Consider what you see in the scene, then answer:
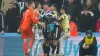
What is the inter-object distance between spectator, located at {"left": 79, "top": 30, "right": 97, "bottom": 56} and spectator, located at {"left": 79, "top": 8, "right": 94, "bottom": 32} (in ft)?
7.06

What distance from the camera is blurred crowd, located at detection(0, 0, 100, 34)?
1480cm

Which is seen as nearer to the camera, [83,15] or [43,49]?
[43,49]

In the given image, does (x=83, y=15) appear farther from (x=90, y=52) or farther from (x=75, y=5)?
(x=90, y=52)

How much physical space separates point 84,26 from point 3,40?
3102 mm

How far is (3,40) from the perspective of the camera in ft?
45.8

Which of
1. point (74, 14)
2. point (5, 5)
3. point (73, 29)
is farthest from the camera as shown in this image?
point (5, 5)

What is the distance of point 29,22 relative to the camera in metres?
13.1

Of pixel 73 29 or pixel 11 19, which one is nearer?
pixel 73 29

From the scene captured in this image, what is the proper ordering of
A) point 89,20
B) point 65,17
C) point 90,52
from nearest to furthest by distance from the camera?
point 90,52 < point 65,17 < point 89,20

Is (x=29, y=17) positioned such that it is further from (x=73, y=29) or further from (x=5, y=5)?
(x=5, y=5)

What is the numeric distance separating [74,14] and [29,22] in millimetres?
2776

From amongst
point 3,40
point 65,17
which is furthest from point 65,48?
point 3,40

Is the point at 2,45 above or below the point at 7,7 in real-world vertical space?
below

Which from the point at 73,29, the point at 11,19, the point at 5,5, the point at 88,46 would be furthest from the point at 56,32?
the point at 5,5
